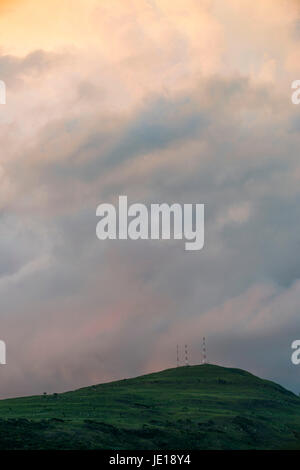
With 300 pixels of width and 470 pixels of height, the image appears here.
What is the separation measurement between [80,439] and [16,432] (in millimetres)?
15281
